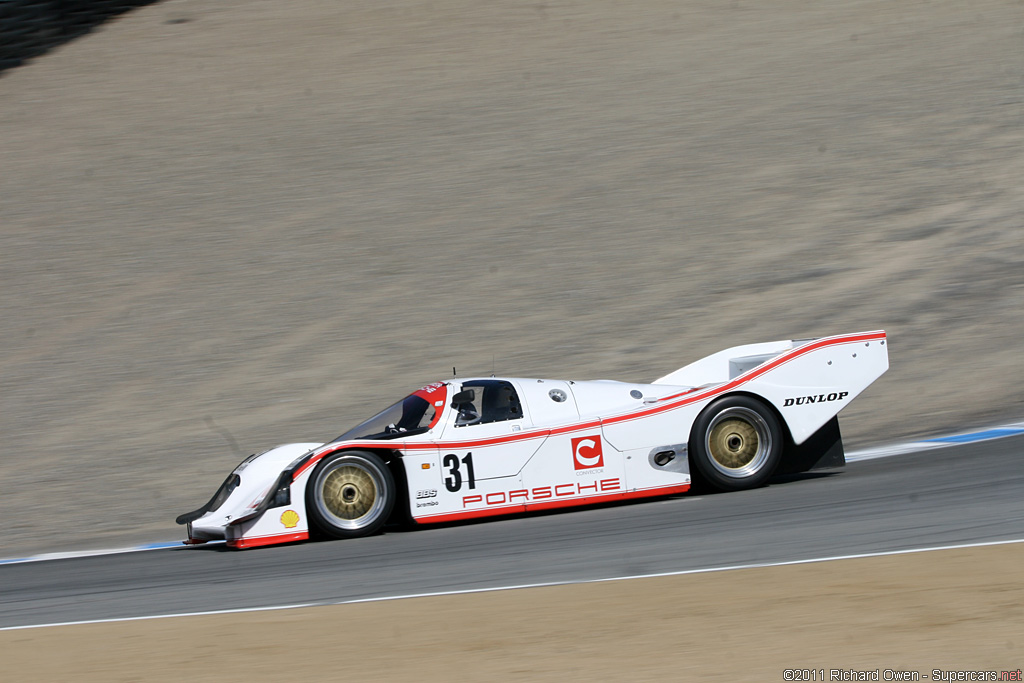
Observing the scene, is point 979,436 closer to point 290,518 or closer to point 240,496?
point 290,518

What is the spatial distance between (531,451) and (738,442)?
1.64 meters

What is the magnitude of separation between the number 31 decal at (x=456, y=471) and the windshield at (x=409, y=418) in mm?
317

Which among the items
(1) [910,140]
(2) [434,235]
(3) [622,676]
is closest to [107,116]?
(2) [434,235]

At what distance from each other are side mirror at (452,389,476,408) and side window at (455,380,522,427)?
2cm

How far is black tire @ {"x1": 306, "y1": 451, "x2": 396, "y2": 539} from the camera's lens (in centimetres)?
820

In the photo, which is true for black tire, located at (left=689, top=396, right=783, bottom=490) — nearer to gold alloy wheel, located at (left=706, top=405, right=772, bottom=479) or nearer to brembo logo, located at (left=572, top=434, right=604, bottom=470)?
gold alloy wheel, located at (left=706, top=405, right=772, bottom=479)

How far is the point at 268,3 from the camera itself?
29312 millimetres

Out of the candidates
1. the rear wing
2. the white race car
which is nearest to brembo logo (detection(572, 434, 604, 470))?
the white race car

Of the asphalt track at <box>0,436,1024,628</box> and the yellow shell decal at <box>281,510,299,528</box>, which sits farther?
the yellow shell decal at <box>281,510,299,528</box>

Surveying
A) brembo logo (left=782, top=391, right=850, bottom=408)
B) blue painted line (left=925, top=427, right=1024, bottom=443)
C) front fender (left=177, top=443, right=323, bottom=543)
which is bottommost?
blue painted line (left=925, top=427, right=1024, bottom=443)

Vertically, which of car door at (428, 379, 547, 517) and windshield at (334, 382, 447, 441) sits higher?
windshield at (334, 382, 447, 441)

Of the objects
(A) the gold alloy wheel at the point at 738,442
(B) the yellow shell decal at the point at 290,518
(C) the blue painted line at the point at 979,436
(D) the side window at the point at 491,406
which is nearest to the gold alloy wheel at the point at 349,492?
(B) the yellow shell decal at the point at 290,518

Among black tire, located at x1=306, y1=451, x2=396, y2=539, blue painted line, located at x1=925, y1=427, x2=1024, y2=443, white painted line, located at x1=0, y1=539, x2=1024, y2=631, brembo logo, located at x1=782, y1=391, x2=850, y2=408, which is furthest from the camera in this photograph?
blue painted line, located at x1=925, y1=427, x2=1024, y2=443

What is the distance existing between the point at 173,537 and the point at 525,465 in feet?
11.7
